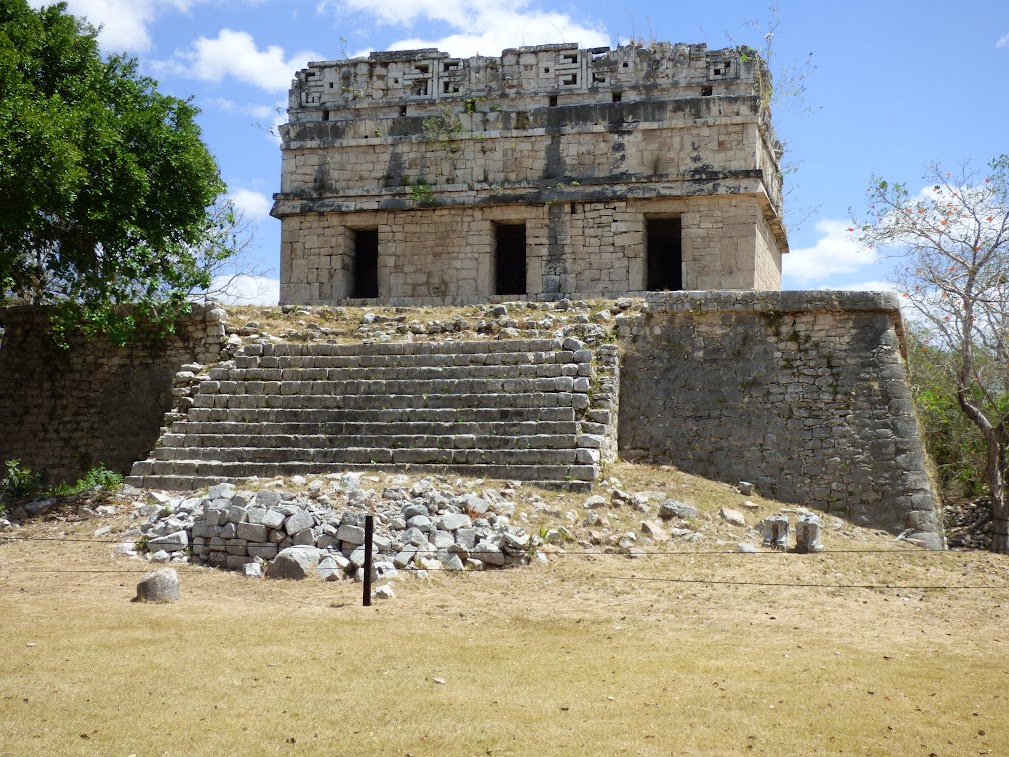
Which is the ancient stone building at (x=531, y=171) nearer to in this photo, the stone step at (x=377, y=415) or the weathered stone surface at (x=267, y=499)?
the stone step at (x=377, y=415)

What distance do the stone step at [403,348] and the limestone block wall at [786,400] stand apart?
1.14 m

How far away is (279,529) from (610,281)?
8.62m

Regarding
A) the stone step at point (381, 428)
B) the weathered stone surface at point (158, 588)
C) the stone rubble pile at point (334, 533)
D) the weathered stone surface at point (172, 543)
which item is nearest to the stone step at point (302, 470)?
the stone step at point (381, 428)

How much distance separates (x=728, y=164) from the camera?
50.5 feet

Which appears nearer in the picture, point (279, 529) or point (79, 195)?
point (279, 529)

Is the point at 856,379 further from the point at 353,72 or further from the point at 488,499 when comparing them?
the point at 353,72

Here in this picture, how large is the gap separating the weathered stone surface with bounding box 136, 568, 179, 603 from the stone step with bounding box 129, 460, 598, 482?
10.1 ft

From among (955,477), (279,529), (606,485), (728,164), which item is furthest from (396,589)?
(955,477)

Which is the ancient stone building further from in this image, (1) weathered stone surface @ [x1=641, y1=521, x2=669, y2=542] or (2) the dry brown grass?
(2) the dry brown grass

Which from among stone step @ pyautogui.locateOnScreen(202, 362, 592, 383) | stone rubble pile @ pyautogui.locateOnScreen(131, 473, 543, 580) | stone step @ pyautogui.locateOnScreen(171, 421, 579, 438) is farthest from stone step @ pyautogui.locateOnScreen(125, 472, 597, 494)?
stone step @ pyautogui.locateOnScreen(202, 362, 592, 383)

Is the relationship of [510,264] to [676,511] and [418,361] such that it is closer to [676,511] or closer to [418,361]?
[418,361]

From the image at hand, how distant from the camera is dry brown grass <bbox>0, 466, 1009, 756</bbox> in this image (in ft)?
14.6

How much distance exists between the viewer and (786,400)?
1091cm

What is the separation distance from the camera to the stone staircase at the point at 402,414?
395 inches
